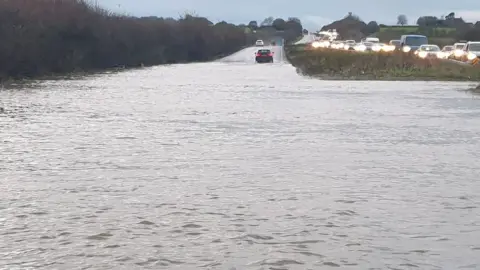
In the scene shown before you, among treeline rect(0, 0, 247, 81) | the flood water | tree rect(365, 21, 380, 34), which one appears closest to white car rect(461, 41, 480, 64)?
treeline rect(0, 0, 247, 81)

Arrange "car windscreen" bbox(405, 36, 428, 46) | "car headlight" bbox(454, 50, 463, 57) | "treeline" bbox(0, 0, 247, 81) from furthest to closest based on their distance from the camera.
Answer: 1. "car windscreen" bbox(405, 36, 428, 46)
2. "car headlight" bbox(454, 50, 463, 57)
3. "treeline" bbox(0, 0, 247, 81)

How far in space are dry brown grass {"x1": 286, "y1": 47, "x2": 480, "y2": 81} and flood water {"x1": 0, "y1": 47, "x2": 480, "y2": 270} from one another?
20.2 meters

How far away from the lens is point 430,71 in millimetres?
44312

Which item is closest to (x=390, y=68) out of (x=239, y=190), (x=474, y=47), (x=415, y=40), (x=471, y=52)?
(x=471, y=52)

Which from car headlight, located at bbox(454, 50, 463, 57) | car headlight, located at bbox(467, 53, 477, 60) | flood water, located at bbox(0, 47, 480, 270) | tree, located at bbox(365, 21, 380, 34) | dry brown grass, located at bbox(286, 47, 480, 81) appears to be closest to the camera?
flood water, located at bbox(0, 47, 480, 270)

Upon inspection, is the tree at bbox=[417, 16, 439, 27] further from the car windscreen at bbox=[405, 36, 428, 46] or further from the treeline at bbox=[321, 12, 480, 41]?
the car windscreen at bbox=[405, 36, 428, 46]

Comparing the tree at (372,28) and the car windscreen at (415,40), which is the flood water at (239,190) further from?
the tree at (372,28)

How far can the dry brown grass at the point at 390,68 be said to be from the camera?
4356 centimetres

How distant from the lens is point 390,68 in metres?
45.4

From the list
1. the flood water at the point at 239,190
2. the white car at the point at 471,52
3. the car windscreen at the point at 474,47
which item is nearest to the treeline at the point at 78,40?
the flood water at the point at 239,190

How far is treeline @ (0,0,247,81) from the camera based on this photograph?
4594 cm

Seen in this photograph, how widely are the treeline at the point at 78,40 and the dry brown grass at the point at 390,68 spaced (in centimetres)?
1562

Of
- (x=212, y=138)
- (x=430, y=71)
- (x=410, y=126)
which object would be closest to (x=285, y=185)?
(x=212, y=138)

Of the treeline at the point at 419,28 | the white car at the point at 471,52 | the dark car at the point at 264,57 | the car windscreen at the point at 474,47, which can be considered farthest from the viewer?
the treeline at the point at 419,28
